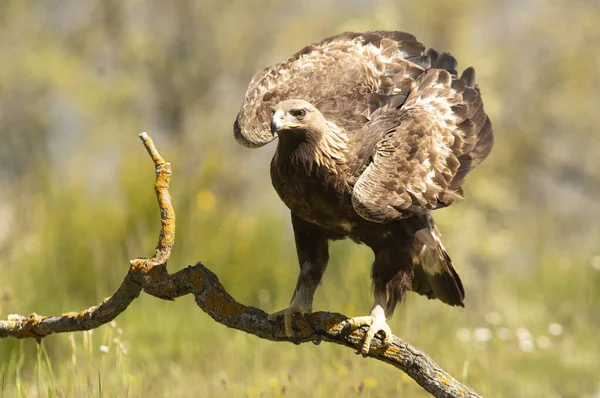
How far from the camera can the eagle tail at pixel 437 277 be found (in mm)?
5438

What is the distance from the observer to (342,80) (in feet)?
16.9

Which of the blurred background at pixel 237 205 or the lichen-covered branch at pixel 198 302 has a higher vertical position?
the blurred background at pixel 237 205

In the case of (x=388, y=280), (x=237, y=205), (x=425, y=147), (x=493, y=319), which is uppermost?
(x=237, y=205)

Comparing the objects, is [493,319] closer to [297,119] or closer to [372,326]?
[372,326]

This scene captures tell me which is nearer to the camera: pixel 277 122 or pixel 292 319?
pixel 277 122

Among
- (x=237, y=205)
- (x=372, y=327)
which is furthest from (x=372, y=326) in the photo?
(x=237, y=205)

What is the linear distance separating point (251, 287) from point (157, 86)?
1053 cm

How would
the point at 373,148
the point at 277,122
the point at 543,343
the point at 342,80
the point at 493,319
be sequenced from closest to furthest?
1. the point at 277,122
2. the point at 373,148
3. the point at 342,80
4. the point at 543,343
5. the point at 493,319

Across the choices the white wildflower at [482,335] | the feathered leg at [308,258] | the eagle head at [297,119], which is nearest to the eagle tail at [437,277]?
the feathered leg at [308,258]

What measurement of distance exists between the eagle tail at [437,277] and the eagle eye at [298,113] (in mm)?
1350

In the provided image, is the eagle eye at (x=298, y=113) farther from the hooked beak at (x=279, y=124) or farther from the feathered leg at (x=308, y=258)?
the feathered leg at (x=308, y=258)

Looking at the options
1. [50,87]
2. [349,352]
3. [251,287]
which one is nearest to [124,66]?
[50,87]

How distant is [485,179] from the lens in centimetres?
1112

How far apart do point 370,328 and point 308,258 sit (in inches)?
26.8
